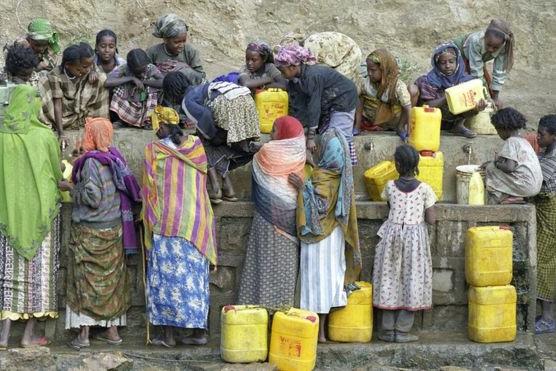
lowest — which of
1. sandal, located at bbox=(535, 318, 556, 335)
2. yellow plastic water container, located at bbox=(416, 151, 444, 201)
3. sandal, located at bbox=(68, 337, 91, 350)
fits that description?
sandal, located at bbox=(68, 337, 91, 350)

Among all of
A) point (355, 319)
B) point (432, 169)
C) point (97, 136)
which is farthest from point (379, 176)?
point (97, 136)

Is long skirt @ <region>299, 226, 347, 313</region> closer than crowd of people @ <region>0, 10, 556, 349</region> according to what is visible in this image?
No

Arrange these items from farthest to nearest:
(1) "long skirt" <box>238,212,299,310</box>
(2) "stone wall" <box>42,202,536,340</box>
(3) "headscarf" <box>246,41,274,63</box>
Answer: (3) "headscarf" <box>246,41,274,63</box> < (2) "stone wall" <box>42,202,536,340</box> < (1) "long skirt" <box>238,212,299,310</box>

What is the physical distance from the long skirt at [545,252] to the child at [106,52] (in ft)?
12.8

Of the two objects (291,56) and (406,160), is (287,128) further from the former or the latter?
(406,160)

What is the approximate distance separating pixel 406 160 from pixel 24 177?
9.81 feet

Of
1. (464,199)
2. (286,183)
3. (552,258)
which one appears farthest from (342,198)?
(552,258)

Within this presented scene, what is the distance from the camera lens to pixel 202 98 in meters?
10.6

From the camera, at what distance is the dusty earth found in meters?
A: 14.7

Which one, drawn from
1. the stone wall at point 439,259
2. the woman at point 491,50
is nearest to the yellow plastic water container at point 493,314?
the stone wall at point 439,259

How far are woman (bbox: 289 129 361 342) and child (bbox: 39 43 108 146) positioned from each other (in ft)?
6.47

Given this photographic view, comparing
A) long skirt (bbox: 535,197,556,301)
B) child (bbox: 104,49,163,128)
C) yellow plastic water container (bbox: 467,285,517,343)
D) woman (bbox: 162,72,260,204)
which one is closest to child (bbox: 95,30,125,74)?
child (bbox: 104,49,163,128)

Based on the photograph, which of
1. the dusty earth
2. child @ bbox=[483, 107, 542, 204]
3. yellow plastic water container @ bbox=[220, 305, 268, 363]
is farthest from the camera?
the dusty earth

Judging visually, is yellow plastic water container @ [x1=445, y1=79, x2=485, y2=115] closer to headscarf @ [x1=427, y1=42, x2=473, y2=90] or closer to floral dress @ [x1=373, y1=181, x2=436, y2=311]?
headscarf @ [x1=427, y1=42, x2=473, y2=90]
